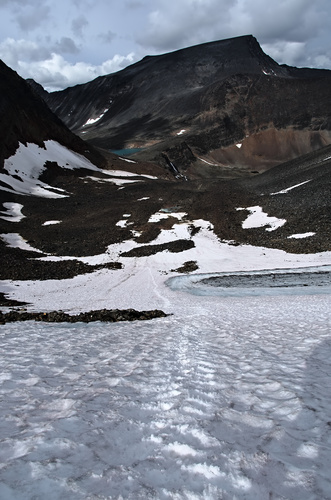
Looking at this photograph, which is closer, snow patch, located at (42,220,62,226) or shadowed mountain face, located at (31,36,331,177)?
snow patch, located at (42,220,62,226)

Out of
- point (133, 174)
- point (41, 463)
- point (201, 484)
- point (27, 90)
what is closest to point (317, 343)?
point (201, 484)

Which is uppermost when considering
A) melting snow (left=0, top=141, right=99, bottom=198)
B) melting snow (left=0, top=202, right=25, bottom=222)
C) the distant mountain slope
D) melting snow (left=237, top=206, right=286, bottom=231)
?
the distant mountain slope

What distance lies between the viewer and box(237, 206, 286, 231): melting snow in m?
30.7

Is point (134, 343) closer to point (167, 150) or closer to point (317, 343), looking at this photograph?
point (317, 343)

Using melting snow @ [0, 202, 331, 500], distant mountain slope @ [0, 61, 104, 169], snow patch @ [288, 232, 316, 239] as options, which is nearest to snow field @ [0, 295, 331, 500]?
melting snow @ [0, 202, 331, 500]

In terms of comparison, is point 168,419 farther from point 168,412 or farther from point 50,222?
point 50,222

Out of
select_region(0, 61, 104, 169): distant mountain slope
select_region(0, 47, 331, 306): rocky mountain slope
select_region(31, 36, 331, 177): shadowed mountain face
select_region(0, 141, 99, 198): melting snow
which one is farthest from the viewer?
select_region(31, 36, 331, 177): shadowed mountain face

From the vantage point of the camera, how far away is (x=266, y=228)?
101ft

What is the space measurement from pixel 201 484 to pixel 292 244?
81.9ft

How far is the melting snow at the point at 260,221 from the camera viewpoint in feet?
101

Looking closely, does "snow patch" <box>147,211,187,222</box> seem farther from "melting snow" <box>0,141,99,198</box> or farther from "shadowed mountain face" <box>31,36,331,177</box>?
"shadowed mountain face" <box>31,36,331,177</box>

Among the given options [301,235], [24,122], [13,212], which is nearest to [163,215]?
[301,235]

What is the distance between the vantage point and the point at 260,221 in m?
32.7

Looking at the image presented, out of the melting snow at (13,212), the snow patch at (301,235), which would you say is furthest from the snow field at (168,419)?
the melting snow at (13,212)
